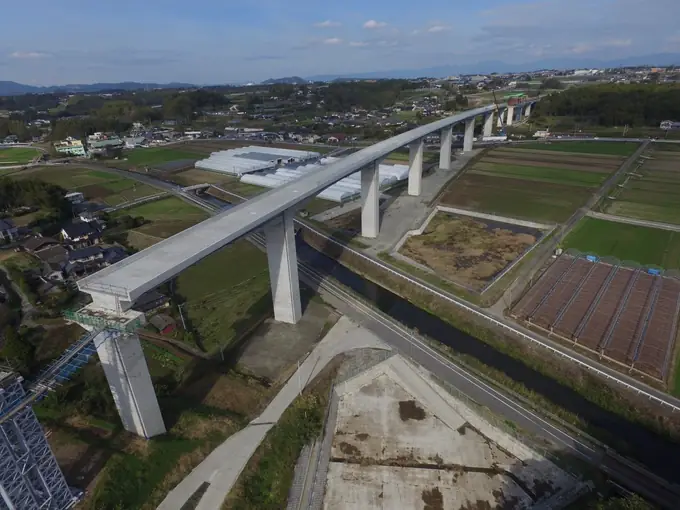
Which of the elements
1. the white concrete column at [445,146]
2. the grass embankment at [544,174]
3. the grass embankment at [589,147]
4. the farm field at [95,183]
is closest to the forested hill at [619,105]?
the grass embankment at [589,147]

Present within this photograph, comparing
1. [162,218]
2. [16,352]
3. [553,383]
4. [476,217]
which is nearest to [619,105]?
[476,217]

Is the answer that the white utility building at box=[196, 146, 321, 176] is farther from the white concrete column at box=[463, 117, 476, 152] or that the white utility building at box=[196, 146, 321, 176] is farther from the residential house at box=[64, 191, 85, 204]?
the white concrete column at box=[463, 117, 476, 152]

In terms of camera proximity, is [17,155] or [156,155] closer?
[156,155]

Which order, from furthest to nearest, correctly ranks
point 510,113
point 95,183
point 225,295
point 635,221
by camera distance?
point 510,113 → point 95,183 → point 635,221 → point 225,295

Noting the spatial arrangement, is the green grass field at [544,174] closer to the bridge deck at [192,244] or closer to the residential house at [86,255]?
the bridge deck at [192,244]

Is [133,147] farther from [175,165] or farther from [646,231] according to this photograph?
[646,231]

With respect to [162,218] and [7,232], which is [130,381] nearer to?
[7,232]

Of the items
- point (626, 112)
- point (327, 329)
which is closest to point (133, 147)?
point (327, 329)
